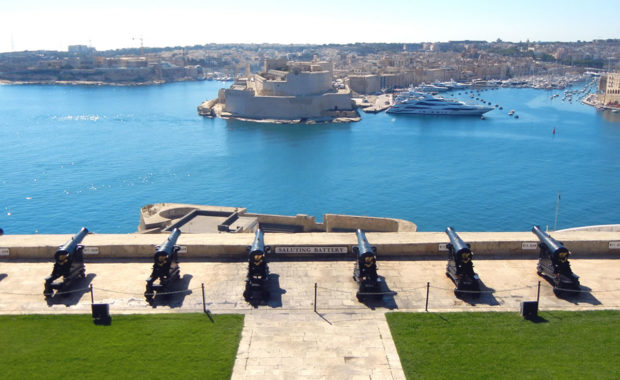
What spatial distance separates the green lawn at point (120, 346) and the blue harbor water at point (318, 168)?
80.2 ft

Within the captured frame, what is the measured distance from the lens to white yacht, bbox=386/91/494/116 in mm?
79231

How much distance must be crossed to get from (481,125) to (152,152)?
43.9 m

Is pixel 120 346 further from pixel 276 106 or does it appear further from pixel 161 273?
pixel 276 106

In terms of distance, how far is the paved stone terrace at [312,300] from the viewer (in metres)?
7.30

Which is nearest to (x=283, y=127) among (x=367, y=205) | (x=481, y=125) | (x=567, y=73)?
(x=481, y=125)

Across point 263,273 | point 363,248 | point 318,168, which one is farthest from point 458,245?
point 318,168

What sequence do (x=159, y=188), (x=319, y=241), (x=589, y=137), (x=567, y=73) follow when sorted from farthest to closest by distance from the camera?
(x=567, y=73)
(x=589, y=137)
(x=159, y=188)
(x=319, y=241)

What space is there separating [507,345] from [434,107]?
76.0m

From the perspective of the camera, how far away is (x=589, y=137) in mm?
61500

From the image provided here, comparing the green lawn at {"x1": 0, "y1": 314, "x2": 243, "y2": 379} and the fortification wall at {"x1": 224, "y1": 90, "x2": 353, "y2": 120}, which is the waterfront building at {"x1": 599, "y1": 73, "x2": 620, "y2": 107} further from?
the green lawn at {"x1": 0, "y1": 314, "x2": 243, "y2": 379}

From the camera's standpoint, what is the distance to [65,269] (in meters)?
9.16

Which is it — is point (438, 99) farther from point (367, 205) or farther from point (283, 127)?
point (367, 205)

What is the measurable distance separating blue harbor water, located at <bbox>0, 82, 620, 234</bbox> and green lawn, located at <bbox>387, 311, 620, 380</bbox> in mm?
23083

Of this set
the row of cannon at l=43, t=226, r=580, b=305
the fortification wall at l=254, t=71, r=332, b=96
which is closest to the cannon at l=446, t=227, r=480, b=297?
the row of cannon at l=43, t=226, r=580, b=305
